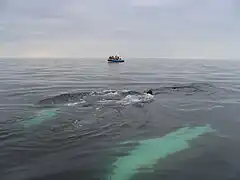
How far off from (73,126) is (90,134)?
6.70ft

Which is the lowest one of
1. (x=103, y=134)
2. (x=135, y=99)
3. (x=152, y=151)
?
(x=152, y=151)

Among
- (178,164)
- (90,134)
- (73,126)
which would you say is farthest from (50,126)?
(178,164)

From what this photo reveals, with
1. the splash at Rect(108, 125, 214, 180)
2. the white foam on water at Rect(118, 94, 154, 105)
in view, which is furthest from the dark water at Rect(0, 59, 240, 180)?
the splash at Rect(108, 125, 214, 180)

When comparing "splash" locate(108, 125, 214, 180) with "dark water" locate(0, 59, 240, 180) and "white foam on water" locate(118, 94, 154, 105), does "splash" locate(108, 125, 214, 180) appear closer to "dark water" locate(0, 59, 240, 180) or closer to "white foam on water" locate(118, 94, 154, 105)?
"dark water" locate(0, 59, 240, 180)

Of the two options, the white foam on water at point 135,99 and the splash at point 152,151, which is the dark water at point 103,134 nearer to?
the white foam on water at point 135,99

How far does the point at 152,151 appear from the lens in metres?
14.8

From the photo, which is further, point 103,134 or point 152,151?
point 103,134

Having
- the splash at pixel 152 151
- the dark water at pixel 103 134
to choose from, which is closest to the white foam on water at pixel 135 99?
the dark water at pixel 103 134

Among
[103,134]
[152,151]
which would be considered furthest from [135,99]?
[152,151]

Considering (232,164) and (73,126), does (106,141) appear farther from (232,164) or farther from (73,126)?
(232,164)

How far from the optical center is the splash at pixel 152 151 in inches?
497

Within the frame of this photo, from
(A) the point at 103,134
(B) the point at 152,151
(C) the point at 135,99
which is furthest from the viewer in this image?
(C) the point at 135,99

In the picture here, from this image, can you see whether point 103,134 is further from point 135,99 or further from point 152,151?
point 135,99

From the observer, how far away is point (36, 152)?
1450 centimetres
